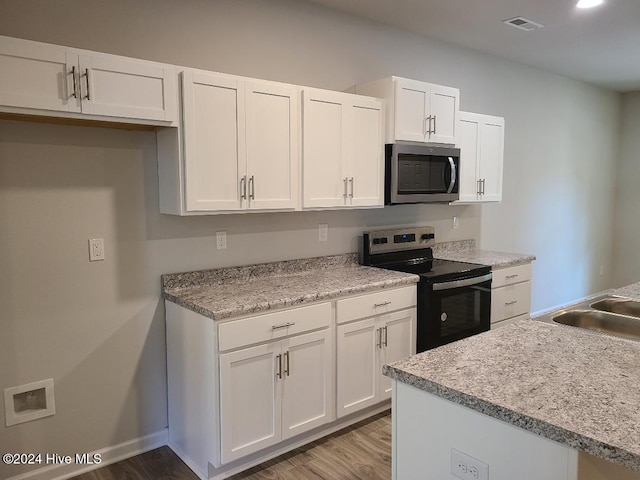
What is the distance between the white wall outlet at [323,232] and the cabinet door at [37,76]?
1.77 metres

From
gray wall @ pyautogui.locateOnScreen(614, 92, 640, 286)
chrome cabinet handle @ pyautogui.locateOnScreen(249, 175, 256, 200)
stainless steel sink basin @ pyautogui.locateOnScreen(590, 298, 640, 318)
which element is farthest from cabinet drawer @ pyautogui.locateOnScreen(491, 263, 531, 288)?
gray wall @ pyautogui.locateOnScreen(614, 92, 640, 286)

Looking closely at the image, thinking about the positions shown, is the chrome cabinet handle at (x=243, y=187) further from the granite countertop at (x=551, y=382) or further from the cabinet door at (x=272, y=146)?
the granite countertop at (x=551, y=382)

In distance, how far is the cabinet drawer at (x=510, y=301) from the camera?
3.77 m

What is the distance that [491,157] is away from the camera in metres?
4.15

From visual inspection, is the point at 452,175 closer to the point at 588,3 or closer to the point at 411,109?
the point at 411,109

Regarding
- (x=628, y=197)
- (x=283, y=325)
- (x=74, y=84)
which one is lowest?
(x=283, y=325)

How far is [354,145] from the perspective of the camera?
3.11 metres

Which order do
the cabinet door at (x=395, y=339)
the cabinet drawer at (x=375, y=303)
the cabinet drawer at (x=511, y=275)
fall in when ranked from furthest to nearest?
the cabinet drawer at (x=511, y=275) < the cabinet door at (x=395, y=339) < the cabinet drawer at (x=375, y=303)

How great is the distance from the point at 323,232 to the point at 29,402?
199 centimetres

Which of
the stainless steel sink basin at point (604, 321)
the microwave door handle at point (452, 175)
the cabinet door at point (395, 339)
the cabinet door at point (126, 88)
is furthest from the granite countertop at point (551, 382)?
the microwave door handle at point (452, 175)

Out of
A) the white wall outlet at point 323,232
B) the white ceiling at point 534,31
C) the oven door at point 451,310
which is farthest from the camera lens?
the white wall outlet at point 323,232

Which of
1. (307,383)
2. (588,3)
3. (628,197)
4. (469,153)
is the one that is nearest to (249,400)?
(307,383)

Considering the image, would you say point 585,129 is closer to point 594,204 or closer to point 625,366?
point 594,204

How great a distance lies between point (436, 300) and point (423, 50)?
2130 millimetres
